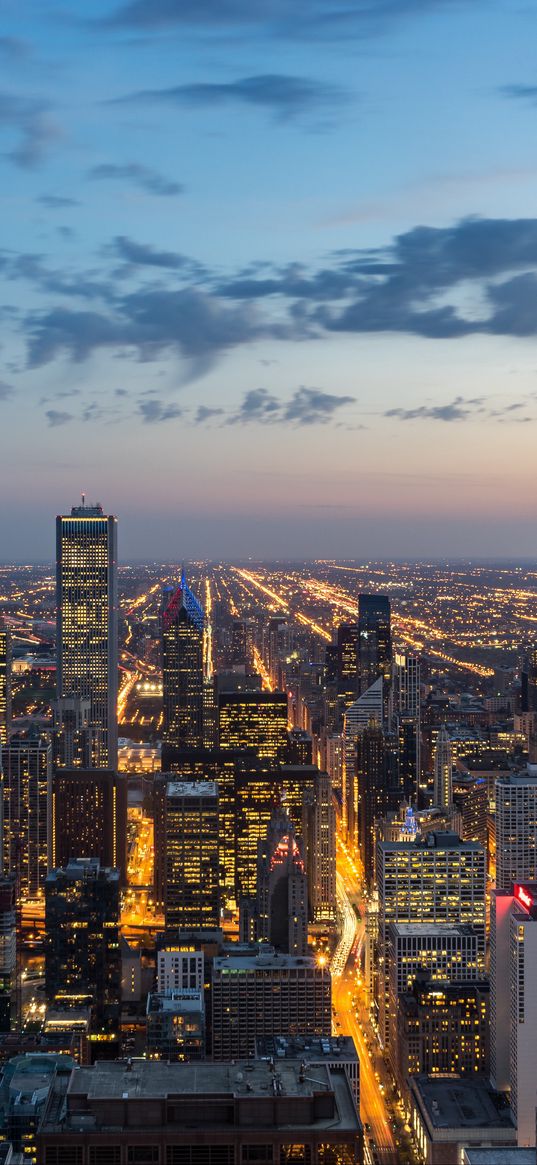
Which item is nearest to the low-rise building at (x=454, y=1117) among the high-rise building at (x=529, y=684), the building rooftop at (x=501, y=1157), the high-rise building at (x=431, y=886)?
the building rooftop at (x=501, y=1157)

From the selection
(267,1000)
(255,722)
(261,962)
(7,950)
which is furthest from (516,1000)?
(255,722)

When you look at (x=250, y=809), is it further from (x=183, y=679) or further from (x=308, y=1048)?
(x=308, y=1048)

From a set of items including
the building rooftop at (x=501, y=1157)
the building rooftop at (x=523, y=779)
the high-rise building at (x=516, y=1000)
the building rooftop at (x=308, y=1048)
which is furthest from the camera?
the building rooftop at (x=523, y=779)

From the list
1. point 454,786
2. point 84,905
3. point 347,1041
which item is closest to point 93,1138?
point 347,1041

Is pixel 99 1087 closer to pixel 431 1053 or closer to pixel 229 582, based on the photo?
pixel 431 1053

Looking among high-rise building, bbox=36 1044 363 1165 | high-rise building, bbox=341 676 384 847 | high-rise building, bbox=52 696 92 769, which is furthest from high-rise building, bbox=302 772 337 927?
high-rise building, bbox=36 1044 363 1165

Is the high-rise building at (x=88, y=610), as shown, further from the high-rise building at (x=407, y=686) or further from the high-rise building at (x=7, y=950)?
the high-rise building at (x=7, y=950)
